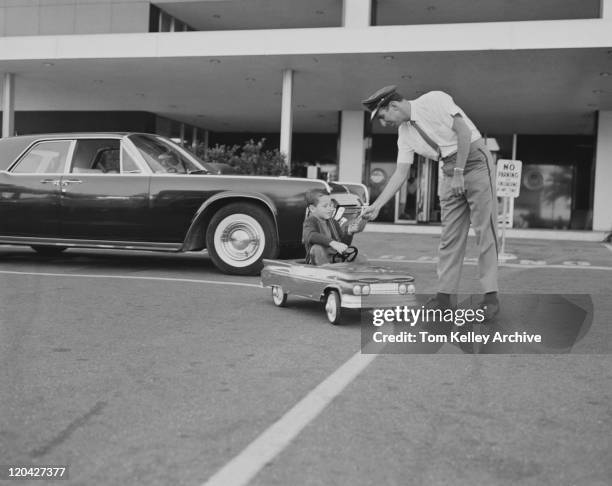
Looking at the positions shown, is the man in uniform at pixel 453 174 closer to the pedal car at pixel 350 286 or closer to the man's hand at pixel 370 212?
the man's hand at pixel 370 212

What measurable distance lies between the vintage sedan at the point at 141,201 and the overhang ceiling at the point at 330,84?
9.91 meters

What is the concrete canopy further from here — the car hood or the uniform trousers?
the car hood

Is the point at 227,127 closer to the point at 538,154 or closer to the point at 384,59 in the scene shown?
the point at 538,154

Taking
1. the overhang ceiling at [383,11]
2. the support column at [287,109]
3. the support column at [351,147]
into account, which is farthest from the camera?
the support column at [351,147]

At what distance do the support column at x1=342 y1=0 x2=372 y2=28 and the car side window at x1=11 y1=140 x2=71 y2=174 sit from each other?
1240cm

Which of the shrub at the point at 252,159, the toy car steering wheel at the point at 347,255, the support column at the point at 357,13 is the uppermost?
the support column at the point at 357,13

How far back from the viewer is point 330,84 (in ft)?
70.2

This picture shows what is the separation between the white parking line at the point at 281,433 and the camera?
2459mm

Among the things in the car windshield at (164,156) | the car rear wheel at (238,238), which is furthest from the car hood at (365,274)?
the car windshield at (164,156)

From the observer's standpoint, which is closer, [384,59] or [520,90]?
[384,59]

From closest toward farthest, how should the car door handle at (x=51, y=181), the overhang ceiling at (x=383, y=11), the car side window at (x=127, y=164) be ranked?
the car side window at (x=127, y=164)
the car door handle at (x=51, y=181)
the overhang ceiling at (x=383, y=11)

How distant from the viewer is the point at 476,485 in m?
2.43

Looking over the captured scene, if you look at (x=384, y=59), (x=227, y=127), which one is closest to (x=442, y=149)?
(x=384, y=59)

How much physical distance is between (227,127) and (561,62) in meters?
18.3
